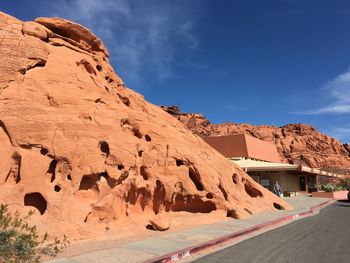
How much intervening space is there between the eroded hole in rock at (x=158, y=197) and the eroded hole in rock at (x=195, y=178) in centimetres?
207

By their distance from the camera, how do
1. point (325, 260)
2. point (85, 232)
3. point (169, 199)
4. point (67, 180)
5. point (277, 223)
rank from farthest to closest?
point (277, 223)
point (169, 199)
point (67, 180)
point (85, 232)
point (325, 260)

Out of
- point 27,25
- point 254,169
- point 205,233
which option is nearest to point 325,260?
point 205,233

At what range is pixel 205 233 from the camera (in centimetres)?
1315

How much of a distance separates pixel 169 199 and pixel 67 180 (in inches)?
188

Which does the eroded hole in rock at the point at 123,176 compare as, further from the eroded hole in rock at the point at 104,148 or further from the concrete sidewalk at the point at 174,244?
the concrete sidewalk at the point at 174,244

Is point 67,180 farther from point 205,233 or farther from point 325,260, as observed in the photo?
point 325,260

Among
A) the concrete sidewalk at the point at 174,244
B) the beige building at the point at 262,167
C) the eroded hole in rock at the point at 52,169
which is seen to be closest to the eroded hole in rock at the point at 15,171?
the eroded hole in rock at the point at 52,169

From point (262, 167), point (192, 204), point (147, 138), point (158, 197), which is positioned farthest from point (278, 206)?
point (262, 167)

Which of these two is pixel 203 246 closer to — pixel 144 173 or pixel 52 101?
pixel 144 173

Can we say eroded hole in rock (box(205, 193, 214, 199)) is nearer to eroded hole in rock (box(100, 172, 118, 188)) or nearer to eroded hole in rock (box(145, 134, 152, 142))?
eroded hole in rock (box(145, 134, 152, 142))

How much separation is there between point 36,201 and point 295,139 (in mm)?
113213

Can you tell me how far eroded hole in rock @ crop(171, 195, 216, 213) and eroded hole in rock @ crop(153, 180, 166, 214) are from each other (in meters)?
0.82

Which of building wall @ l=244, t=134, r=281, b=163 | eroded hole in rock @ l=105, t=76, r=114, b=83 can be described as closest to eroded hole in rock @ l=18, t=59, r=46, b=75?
eroded hole in rock @ l=105, t=76, r=114, b=83

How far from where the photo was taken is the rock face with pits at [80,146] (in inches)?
442
